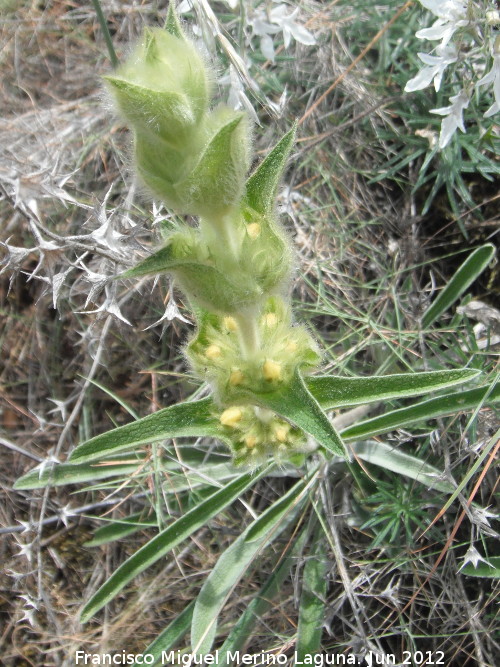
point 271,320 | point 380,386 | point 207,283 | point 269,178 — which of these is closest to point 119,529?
point 271,320

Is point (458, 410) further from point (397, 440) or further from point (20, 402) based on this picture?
point (20, 402)

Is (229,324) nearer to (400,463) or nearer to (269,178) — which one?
Answer: (269,178)

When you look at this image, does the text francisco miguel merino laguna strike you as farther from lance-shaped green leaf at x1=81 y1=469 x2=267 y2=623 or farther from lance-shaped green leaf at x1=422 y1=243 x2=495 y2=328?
lance-shaped green leaf at x1=422 y1=243 x2=495 y2=328

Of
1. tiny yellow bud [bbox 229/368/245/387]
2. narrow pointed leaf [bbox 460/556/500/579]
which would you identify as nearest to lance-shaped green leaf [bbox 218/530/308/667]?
narrow pointed leaf [bbox 460/556/500/579]

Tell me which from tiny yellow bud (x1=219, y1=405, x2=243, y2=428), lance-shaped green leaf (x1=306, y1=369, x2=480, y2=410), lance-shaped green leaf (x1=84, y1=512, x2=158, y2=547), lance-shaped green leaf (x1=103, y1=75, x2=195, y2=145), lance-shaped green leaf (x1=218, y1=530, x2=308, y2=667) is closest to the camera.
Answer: lance-shaped green leaf (x1=103, y1=75, x2=195, y2=145)

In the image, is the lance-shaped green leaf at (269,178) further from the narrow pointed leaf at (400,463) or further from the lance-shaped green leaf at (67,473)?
the lance-shaped green leaf at (67,473)

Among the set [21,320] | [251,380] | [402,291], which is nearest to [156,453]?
[251,380]
